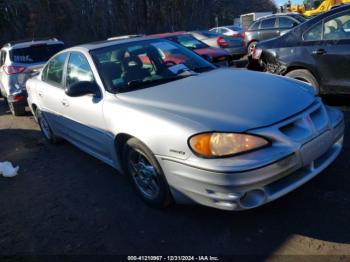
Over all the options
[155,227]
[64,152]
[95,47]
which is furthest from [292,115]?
[64,152]

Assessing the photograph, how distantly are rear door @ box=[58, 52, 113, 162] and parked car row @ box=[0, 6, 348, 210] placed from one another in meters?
0.01

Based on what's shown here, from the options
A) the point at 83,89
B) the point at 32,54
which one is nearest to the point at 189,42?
the point at 32,54

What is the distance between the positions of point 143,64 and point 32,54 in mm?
5196

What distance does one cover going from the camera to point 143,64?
4242 mm

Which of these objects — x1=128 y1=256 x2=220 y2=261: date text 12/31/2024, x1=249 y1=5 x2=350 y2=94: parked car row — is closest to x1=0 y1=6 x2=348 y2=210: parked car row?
x1=128 y1=256 x2=220 y2=261: date text 12/31/2024

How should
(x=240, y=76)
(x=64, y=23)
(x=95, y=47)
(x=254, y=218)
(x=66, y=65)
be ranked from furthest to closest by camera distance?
1. (x=64, y=23)
2. (x=66, y=65)
3. (x=95, y=47)
4. (x=240, y=76)
5. (x=254, y=218)

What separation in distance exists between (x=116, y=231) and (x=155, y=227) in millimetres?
366

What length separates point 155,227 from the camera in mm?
3375

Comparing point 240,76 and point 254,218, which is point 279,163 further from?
point 240,76

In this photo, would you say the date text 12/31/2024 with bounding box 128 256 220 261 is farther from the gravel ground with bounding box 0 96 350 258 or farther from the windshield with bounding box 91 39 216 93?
the windshield with bounding box 91 39 216 93

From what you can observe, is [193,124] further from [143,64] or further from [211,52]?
[211,52]

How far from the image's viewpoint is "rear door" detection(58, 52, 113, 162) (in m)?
3.98

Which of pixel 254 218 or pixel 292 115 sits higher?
pixel 292 115

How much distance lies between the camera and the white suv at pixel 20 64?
819cm
